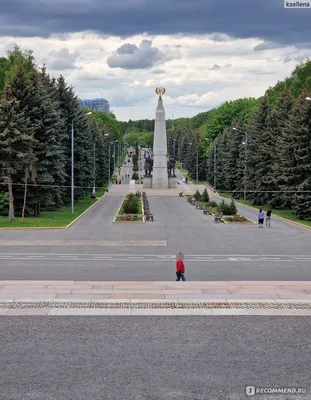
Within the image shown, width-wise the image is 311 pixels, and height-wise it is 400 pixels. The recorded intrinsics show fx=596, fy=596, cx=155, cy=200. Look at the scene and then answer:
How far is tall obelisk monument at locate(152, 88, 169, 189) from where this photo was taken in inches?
3354

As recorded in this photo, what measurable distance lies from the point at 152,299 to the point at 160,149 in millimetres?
71955

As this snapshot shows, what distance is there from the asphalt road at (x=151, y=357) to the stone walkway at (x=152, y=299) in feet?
1.78

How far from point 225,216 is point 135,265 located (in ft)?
70.1

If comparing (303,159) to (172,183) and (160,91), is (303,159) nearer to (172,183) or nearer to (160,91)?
(160,91)

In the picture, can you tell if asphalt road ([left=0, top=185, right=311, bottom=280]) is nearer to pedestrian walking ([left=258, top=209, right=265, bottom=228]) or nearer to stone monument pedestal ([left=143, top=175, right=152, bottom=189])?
pedestrian walking ([left=258, top=209, right=265, bottom=228])

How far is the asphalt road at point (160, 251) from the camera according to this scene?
69.2 feet

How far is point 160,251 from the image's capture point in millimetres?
27156

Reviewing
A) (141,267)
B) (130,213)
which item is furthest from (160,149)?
(141,267)

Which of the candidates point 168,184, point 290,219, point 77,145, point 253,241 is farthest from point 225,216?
point 168,184

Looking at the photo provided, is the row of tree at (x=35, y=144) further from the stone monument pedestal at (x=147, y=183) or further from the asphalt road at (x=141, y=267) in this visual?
the stone monument pedestal at (x=147, y=183)

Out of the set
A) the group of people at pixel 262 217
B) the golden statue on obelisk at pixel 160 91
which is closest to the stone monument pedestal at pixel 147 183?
the golden statue on obelisk at pixel 160 91

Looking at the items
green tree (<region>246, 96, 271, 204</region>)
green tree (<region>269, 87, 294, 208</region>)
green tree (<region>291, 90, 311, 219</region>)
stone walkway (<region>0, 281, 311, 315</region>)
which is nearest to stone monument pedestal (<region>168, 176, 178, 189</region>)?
green tree (<region>246, 96, 271, 204</region>)

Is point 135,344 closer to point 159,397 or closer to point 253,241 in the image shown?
point 159,397

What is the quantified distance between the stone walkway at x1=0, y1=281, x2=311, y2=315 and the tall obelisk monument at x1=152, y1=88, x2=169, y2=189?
68.4m
